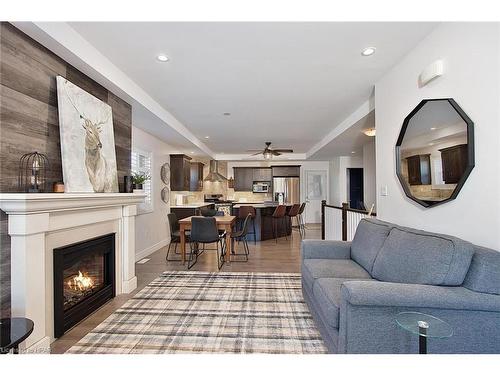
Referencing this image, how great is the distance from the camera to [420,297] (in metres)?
1.40

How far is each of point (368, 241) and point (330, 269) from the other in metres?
0.51

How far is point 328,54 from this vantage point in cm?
240

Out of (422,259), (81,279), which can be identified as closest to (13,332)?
(81,279)

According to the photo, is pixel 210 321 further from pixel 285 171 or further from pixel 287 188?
pixel 285 171

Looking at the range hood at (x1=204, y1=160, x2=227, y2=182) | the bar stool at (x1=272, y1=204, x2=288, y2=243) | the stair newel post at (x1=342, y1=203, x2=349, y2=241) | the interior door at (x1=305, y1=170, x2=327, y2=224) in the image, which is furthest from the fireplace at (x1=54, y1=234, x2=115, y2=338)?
the interior door at (x1=305, y1=170, x2=327, y2=224)

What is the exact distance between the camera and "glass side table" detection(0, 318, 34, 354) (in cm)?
129

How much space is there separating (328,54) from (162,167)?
4.52 metres

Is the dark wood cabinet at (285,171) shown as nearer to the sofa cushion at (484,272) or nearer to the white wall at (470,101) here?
the white wall at (470,101)

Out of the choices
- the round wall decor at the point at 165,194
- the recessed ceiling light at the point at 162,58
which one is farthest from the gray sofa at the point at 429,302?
the round wall decor at the point at 165,194

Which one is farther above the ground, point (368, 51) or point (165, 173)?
point (368, 51)

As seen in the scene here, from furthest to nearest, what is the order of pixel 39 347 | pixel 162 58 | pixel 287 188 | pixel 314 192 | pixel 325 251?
pixel 314 192 < pixel 287 188 < pixel 325 251 < pixel 162 58 < pixel 39 347

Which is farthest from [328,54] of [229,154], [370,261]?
[229,154]

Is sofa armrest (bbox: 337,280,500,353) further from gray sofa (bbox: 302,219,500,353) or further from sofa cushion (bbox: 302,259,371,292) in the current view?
sofa cushion (bbox: 302,259,371,292)

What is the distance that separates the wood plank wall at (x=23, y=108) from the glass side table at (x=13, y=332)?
0.92ft
